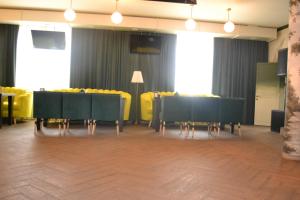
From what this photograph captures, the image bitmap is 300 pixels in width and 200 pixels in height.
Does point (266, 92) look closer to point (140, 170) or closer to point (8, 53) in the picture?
point (140, 170)

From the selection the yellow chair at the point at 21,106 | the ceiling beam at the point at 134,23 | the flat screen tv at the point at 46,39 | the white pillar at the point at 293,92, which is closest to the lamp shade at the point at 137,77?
the ceiling beam at the point at 134,23

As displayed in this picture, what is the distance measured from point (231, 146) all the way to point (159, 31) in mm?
4334

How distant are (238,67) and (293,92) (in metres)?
4.57

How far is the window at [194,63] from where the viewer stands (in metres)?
7.93

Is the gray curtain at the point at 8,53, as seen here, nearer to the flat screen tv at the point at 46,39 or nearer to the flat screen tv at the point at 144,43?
the flat screen tv at the point at 46,39

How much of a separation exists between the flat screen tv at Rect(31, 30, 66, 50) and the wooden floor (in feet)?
11.8

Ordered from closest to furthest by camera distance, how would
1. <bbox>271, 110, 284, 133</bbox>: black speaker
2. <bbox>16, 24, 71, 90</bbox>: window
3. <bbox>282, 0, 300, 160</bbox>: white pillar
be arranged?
<bbox>282, 0, 300, 160</bbox>: white pillar < <bbox>271, 110, 284, 133</bbox>: black speaker < <bbox>16, 24, 71, 90</bbox>: window

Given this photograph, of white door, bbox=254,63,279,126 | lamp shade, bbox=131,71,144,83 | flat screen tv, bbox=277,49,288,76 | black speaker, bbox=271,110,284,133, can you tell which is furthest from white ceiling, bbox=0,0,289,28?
black speaker, bbox=271,110,284,133

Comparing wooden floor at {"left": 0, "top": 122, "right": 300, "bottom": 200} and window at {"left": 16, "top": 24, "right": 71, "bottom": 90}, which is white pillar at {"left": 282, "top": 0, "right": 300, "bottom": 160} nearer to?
wooden floor at {"left": 0, "top": 122, "right": 300, "bottom": 200}

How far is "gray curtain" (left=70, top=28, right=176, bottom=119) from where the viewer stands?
7.58 m

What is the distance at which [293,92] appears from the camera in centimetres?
360

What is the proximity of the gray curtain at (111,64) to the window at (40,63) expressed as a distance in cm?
24

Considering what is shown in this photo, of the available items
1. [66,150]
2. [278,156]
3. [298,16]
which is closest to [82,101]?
[66,150]

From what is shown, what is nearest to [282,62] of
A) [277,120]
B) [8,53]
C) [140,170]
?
[277,120]
